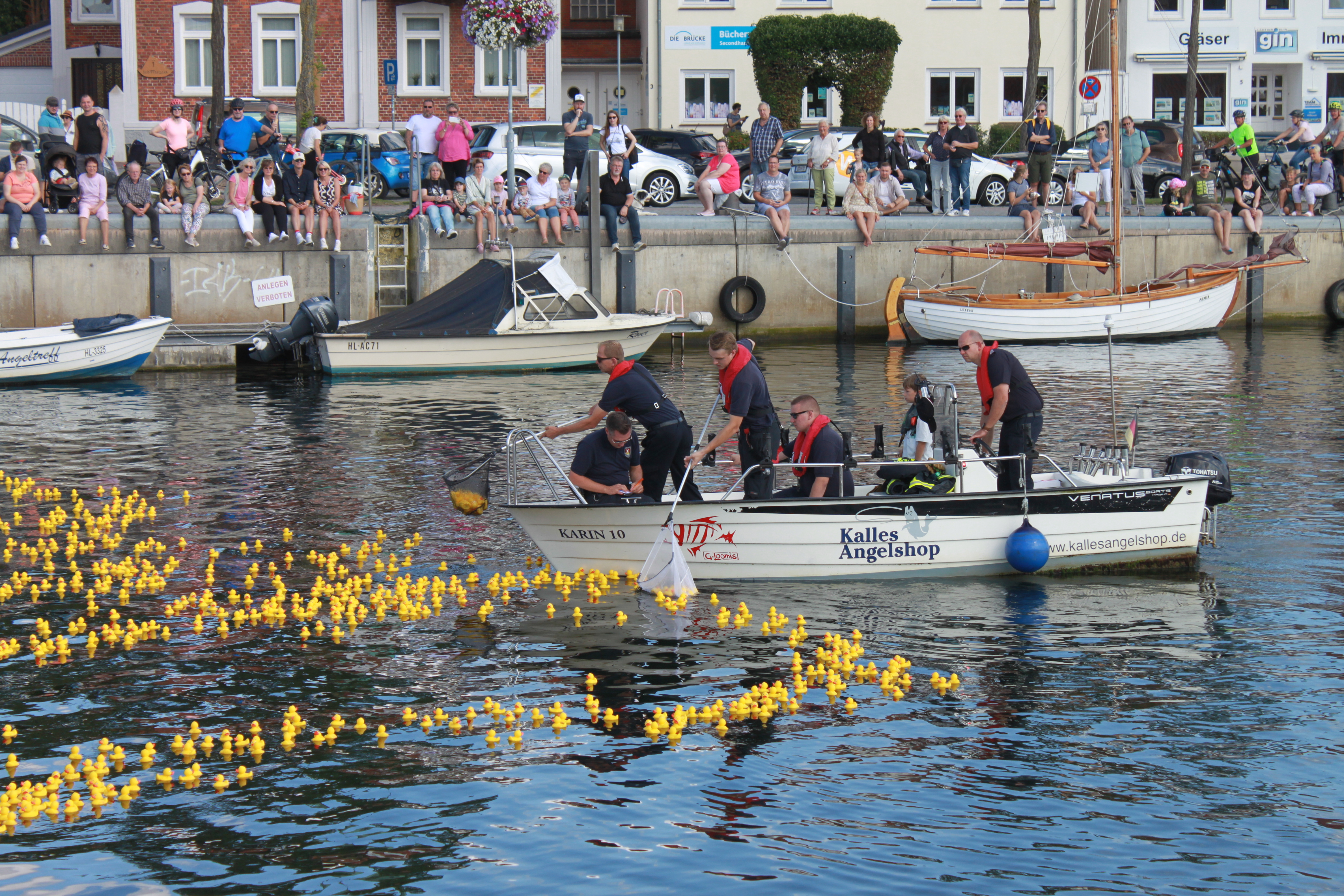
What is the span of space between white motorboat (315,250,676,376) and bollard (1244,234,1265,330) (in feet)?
44.7

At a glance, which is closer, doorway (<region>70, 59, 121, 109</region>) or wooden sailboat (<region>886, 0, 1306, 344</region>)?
wooden sailboat (<region>886, 0, 1306, 344</region>)

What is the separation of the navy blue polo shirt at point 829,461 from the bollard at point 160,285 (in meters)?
16.4

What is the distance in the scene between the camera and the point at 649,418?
12.6m

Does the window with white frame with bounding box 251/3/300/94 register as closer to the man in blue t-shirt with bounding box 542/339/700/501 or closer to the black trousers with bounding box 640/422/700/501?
the man in blue t-shirt with bounding box 542/339/700/501

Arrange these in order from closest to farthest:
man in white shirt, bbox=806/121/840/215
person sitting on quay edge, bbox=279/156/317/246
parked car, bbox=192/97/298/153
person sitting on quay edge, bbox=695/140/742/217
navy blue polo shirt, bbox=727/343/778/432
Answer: navy blue polo shirt, bbox=727/343/778/432 < person sitting on quay edge, bbox=279/156/317/246 < person sitting on quay edge, bbox=695/140/742/217 < man in white shirt, bbox=806/121/840/215 < parked car, bbox=192/97/298/153

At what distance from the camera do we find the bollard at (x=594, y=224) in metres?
26.9

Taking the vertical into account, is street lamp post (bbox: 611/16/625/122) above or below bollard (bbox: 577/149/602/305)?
above

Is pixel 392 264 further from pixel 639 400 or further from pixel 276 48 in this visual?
pixel 276 48

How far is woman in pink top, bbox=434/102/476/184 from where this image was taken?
27375mm

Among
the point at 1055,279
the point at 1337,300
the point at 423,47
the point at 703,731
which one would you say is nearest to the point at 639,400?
the point at 703,731

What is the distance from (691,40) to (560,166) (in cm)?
1578

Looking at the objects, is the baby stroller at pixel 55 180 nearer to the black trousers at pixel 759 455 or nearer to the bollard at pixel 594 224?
the bollard at pixel 594 224

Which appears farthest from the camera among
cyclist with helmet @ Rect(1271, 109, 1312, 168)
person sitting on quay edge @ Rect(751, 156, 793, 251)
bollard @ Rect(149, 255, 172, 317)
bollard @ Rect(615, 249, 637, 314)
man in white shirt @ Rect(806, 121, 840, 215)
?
cyclist with helmet @ Rect(1271, 109, 1312, 168)

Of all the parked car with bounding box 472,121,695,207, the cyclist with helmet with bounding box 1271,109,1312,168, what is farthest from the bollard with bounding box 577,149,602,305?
the cyclist with helmet with bounding box 1271,109,1312,168
